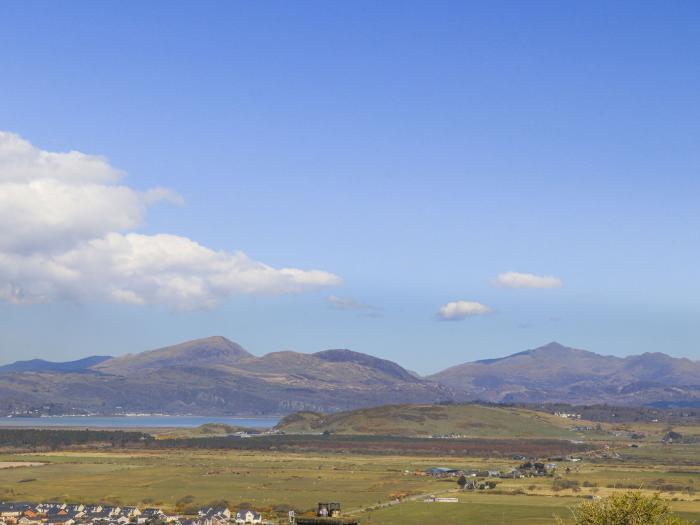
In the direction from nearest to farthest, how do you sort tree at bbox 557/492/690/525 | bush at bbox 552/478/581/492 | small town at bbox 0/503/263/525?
tree at bbox 557/492/690/525 → small town at bbox 0/503/263/525 → bush at bbox 552/478/581/492

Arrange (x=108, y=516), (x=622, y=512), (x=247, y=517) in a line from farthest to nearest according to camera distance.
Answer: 1. (x=108, y=516)
2. (x=247, y=517)
3. (x=622, y=512)

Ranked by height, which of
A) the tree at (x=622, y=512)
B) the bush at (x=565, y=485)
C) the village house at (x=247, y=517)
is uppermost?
the tree at (x=622, y=512)

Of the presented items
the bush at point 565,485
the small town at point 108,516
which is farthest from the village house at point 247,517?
the bush at point 565,485

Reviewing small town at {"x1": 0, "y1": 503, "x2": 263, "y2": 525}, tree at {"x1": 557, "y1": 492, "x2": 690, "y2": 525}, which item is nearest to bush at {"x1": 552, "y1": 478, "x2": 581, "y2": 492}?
small town at {"x1": 0, "y1": 503, "x2": 263, "y2": 525}

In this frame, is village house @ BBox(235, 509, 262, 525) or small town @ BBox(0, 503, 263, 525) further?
village house @ BBox(235, 509, 262, 525)

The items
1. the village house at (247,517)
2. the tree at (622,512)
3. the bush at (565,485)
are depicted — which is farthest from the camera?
the bush at (565,485)

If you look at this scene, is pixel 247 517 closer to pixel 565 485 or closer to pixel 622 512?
pixel 565 485

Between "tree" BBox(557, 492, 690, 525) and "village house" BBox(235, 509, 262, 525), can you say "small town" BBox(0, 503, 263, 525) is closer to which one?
"village house" BBox(235, 509, 262, 525)

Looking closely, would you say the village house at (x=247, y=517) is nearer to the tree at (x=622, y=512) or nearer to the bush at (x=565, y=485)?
the bush at (x=565, y=485)

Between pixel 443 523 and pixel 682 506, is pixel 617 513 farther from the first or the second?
pixel 682 506

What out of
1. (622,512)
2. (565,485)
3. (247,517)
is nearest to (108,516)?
(247,517)

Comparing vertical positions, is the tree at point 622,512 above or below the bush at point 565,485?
above

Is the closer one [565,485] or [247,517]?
[247,517]

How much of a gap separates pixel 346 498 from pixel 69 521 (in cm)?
4941
